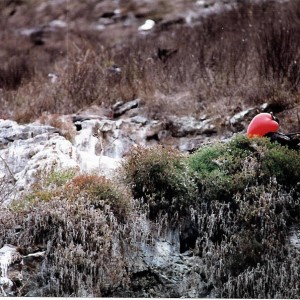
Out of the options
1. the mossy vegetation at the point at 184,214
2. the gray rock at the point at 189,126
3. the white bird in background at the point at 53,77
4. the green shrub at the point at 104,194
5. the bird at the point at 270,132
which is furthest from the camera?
the white bird in background at the point at 53,77

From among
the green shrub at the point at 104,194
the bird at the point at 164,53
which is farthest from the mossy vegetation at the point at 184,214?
the bird at the point at 164,53

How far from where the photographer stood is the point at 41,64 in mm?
6105

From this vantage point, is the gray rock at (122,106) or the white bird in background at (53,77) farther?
the white bird in background at (53,77)

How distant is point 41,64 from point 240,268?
8.71 feet

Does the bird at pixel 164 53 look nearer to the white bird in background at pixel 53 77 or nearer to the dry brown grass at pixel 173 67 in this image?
the dry brown grass at pixel 173 67

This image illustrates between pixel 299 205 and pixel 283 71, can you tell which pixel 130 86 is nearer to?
pixel 283 71

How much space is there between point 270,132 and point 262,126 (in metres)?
0.07

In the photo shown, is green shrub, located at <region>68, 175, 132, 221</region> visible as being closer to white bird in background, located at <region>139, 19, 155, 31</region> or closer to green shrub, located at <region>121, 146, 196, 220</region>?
green shrub, located at <region>121, 146, 196, 220</region>

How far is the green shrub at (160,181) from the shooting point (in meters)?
4.73

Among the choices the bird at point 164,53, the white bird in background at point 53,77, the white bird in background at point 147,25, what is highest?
the white bird in background at point 147,25

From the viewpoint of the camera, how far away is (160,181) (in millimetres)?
4801

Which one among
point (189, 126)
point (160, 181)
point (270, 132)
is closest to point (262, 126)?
point (270, 132)

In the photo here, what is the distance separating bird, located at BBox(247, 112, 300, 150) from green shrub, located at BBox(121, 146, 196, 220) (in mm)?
571

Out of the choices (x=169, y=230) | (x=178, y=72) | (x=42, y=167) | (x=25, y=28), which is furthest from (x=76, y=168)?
(x=25, y=28)
